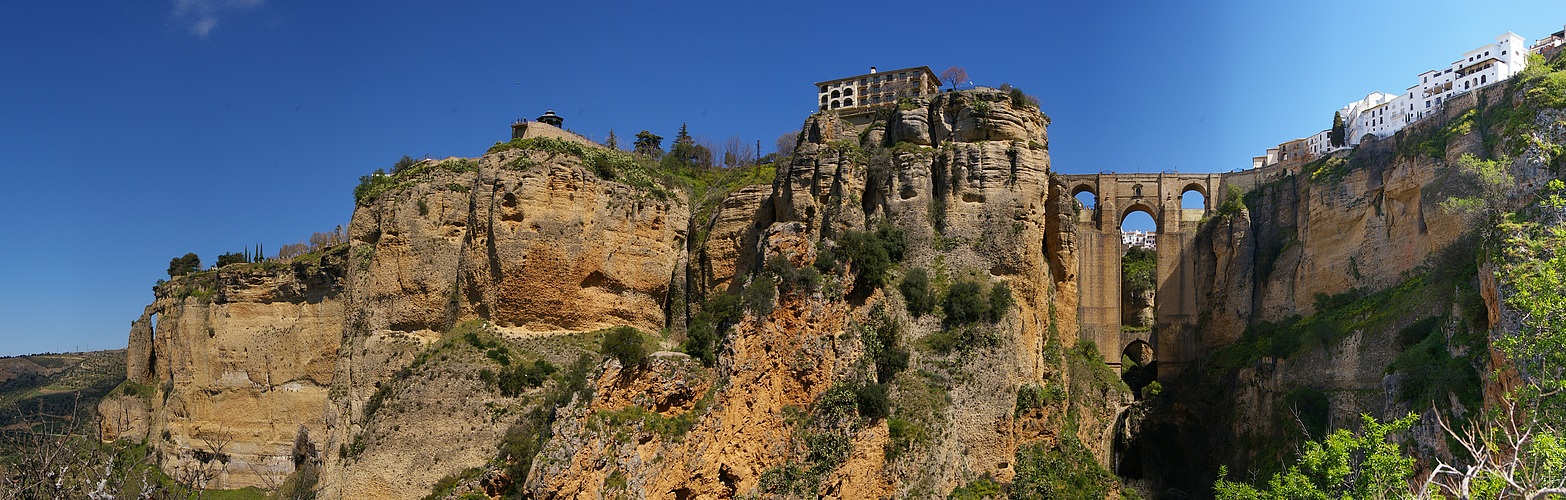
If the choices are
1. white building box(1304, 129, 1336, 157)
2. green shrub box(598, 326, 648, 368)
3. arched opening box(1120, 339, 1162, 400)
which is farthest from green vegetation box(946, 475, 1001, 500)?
white building box(1304, 129, 1336, 157)

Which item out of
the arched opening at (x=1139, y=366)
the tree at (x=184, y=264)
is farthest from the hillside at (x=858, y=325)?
the tree at (x=184, y=264)

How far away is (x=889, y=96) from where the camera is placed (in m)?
67.8

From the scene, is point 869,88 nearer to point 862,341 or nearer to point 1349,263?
point 1349,263

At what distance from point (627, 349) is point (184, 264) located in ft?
148

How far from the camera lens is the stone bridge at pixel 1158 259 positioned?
46.7m

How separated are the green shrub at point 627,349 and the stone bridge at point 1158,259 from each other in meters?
23.2

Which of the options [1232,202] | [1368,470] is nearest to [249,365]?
[1368,470]

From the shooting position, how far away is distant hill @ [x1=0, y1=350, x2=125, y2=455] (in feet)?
217

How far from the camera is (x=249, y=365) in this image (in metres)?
49.1


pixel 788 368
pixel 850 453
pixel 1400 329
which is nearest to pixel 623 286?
pixel 788 368

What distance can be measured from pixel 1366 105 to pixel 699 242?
2956 inches

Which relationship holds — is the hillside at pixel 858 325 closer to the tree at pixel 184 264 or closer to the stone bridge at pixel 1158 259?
the stone bridge at pixel 1158 259

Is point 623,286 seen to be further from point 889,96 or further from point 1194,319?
point 889,96

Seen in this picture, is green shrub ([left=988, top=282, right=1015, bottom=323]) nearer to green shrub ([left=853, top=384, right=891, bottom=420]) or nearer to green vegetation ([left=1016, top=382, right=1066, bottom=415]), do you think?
green vegetation ([left=1016, top=382, right=1066, bottom=415])
